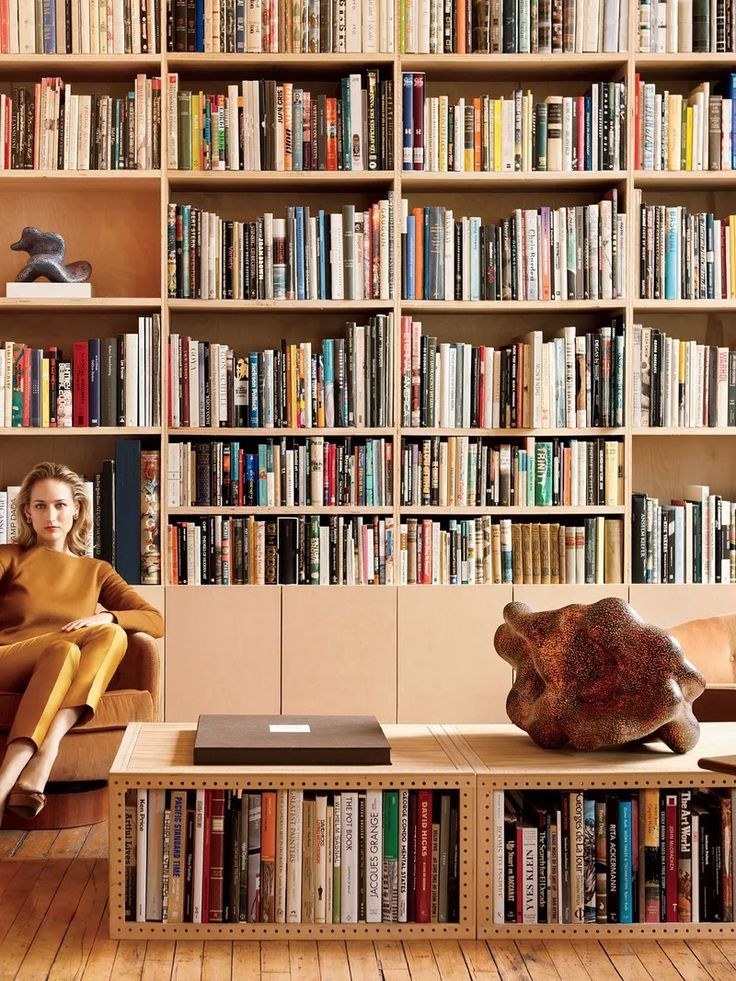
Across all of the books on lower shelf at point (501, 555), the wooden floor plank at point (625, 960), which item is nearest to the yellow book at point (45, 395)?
the books on lower shelf at point (501, 555)

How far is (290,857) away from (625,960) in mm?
697

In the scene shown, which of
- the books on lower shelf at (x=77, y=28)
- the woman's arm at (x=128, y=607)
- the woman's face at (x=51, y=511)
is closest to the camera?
the woman's arm at (x=128, y=607)

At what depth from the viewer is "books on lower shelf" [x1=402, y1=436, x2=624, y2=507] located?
403 centimetres

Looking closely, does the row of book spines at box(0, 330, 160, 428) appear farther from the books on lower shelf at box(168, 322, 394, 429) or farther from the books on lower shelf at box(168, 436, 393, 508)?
the books on lower shelf at box(168, 436, 393, 508)

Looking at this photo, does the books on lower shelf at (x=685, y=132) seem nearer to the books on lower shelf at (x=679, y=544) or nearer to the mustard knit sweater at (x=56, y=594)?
the books on lower shelf at (x=679, y=544)

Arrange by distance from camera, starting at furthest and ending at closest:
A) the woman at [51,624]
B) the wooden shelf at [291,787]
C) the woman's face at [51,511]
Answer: the woman's face at [51,511]
the woman at [51,624]
the wooden shelf at [291,787]

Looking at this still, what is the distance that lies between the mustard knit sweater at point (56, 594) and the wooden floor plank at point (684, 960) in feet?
5.68

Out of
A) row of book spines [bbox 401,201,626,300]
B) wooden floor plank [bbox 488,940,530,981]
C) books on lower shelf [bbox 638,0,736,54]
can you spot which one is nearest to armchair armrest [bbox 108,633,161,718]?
wooden floor plank [bbox 488,940,530,981]

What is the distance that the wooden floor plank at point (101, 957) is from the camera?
7.27ft

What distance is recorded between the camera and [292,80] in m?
4.17

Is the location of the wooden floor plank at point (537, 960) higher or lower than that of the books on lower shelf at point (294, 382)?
lower

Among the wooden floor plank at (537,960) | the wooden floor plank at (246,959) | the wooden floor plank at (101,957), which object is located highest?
the wooden floor plank at (101,957)

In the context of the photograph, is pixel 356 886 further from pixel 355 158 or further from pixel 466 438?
pixel 355 158

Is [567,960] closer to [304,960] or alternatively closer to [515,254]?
[304,960]
